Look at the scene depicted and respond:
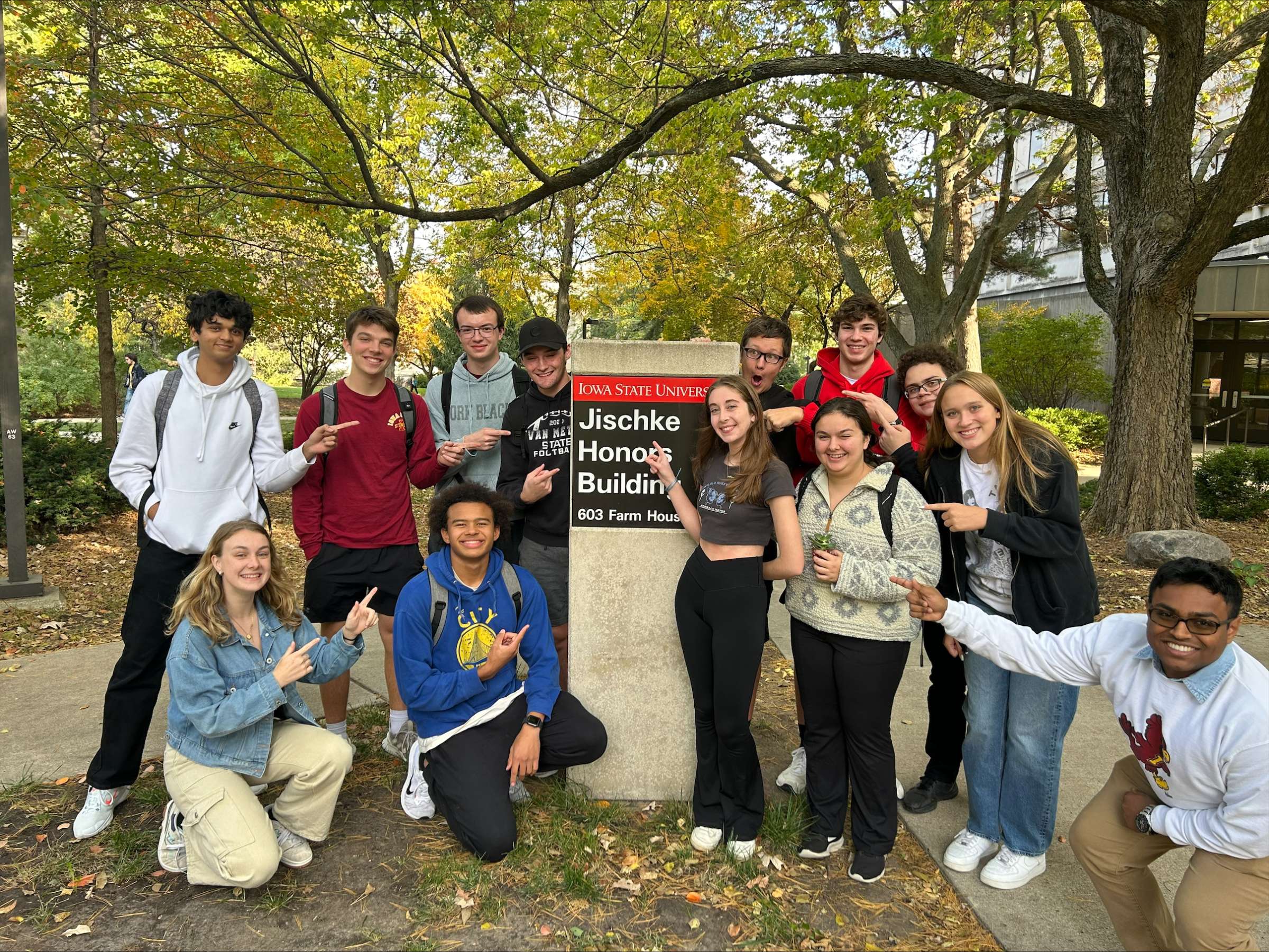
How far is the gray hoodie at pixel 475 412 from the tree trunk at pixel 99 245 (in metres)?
5.61

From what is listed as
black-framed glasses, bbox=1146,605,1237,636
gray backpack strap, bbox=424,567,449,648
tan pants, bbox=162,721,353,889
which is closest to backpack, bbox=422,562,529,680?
gray backpack strap, bbox=424,567,449,648

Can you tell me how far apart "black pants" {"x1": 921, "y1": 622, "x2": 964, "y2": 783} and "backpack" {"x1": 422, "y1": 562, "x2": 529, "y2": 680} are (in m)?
1.72

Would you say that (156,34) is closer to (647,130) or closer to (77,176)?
(77,176)

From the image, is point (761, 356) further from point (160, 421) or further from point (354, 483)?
point (160, 421)

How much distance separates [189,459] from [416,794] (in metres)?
1.68

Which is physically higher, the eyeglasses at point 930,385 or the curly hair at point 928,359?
the curly hair at point 928,359

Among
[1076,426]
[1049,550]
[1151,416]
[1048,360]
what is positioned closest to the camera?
[1049,550]

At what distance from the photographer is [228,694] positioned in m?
2.89

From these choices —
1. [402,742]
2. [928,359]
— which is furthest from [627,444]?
[402,742]

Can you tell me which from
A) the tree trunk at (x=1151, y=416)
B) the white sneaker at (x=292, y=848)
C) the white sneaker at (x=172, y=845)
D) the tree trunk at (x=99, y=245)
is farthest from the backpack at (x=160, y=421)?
the tree trunk at (x=1151, y=416)

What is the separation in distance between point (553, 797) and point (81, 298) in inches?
418

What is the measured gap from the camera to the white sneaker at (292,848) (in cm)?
299

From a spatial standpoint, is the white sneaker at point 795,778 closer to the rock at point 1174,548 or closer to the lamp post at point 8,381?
the rock at point 1174,548

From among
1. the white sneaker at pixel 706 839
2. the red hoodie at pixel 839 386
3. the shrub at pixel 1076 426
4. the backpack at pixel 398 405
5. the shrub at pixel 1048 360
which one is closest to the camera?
the white sneaker at pixel 706 839
